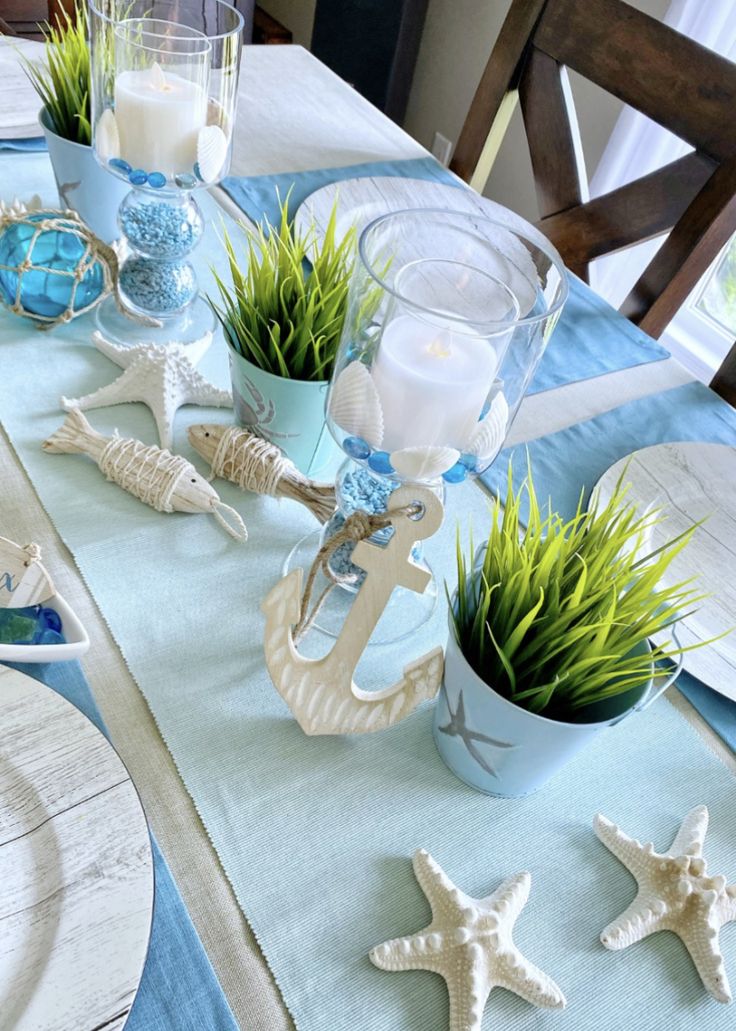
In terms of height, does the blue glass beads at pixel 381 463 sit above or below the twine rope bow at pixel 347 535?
above

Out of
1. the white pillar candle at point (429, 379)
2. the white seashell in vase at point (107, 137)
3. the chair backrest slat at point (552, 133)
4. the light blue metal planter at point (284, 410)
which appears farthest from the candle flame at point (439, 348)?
the chair backrest slat at point (552, 133)

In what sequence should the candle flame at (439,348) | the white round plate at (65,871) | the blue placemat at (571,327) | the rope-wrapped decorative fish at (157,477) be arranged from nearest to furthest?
the white round plate at (65,871), the candle flame at (439,348), the rope-wrapped decorative fish at (157,477), the blue placemat at (571,327)

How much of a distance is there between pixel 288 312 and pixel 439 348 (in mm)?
202

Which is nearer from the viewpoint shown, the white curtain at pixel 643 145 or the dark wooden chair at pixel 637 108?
the dark wooden chair at pixel 637 108

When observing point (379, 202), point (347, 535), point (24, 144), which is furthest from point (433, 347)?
point (24, 144)

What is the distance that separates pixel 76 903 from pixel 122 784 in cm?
6

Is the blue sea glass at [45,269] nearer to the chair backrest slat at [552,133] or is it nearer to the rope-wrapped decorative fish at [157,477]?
the rope-wrapped decorative fish at [157,477]

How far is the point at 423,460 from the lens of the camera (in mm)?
523

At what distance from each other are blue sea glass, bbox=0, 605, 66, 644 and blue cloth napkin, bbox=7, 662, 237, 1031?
15 cm

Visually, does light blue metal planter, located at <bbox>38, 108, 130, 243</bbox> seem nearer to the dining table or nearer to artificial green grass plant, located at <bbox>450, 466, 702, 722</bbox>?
the dining table

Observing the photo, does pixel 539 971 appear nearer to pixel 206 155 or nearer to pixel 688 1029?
pixel 688 1029

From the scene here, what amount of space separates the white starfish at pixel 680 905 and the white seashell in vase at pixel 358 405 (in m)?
0.29

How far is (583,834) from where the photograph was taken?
0.54m

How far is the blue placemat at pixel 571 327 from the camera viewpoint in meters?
0.94
